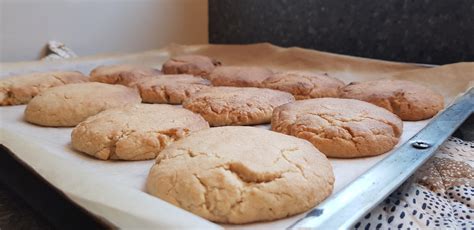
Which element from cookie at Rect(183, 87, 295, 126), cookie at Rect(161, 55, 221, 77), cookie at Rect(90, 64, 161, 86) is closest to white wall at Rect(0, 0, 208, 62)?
cookie at Rect(90, 64, 161, 86)

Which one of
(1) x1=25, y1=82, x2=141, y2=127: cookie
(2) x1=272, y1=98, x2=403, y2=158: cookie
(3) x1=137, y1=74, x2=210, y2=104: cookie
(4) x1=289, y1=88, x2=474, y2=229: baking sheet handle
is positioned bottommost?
(3) x1=137, y1=74, x2=210, y2=104: cookie

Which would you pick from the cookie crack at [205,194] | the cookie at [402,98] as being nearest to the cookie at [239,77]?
the cookie at [402,98]

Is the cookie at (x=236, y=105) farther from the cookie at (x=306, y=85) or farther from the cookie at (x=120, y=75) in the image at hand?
the cookie at (x=120, y=75)

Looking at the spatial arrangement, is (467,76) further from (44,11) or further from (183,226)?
(44,11)

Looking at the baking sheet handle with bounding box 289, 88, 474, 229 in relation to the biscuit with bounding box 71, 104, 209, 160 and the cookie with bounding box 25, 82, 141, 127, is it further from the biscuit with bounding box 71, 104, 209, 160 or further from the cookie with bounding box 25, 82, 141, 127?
the cookie with bounding box 25, 82, 141, 127

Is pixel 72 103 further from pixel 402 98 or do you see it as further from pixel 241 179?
pixel 402 98
